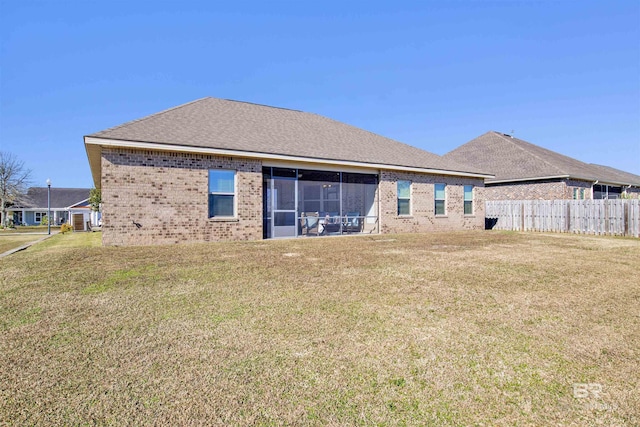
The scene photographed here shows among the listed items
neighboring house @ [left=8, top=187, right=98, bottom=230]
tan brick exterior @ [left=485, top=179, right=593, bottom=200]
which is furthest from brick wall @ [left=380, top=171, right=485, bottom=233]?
neighboring house @ [left=8, top=187, right=98, bottom=230]

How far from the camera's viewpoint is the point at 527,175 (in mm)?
21453

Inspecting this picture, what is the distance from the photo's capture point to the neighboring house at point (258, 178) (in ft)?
34.3

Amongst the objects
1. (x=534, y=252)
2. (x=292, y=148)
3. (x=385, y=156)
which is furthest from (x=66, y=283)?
(x=385, y=156)

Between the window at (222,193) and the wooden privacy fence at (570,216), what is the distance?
16.3 meters

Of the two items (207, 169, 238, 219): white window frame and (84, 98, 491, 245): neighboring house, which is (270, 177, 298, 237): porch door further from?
(207, 169, 238, 219): white window frame

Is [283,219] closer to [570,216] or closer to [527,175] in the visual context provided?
[570,216]

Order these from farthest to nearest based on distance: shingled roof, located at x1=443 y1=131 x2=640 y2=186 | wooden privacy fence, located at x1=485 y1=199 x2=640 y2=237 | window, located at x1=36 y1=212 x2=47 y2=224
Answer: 1. window, located at x1=36 y1=212 x2=47 y2=224
2. shingled roof, located at x1=443 y1=131 x2=640 y2=186
3. wooden privacy fence, located at x1=485 y1=199 x2=640 y2=237

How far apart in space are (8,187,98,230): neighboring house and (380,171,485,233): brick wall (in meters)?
45.9

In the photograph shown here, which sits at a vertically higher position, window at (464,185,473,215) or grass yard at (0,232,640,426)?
window at (464,185,473,215)

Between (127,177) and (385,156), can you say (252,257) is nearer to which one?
(127,177)

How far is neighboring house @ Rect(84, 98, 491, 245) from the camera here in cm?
1047

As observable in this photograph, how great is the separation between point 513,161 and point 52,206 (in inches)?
2368

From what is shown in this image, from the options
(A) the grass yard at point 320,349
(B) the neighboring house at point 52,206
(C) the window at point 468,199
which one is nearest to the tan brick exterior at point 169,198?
(A) the grass yard at point 320,349

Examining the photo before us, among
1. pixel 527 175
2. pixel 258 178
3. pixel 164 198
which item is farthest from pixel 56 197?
pixel 527 175
